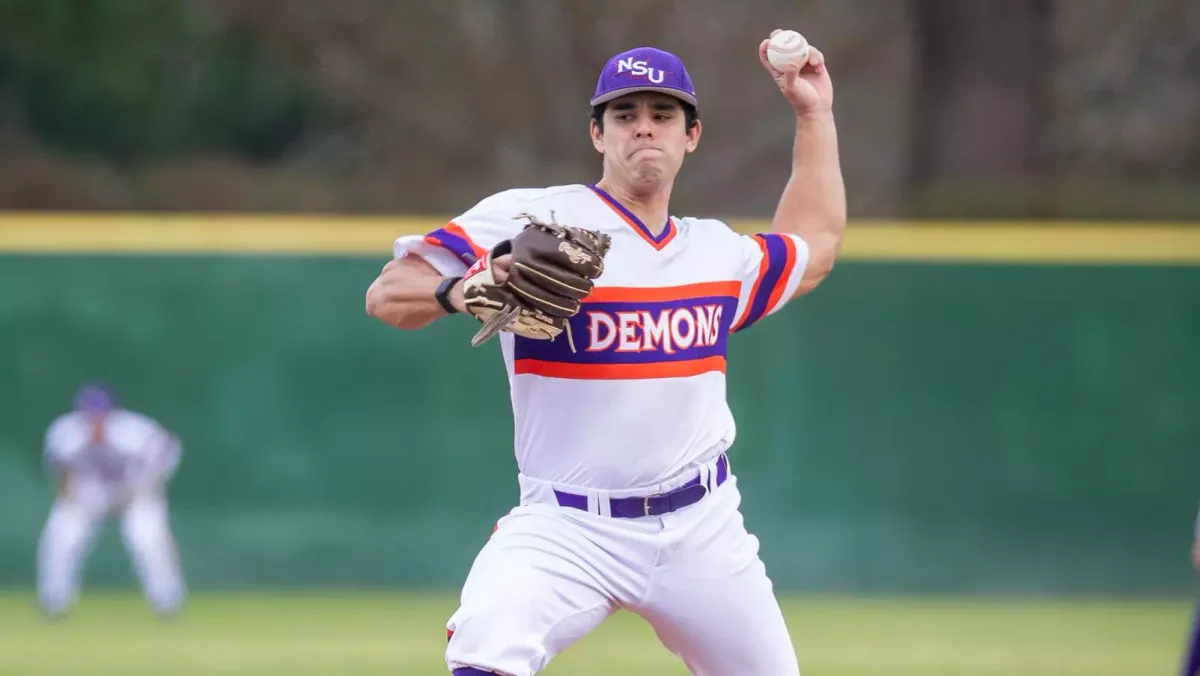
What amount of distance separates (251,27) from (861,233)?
40.3ft

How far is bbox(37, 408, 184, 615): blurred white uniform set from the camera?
12.5 meters

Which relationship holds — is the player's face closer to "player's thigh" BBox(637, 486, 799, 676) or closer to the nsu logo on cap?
the nsu logo on cap

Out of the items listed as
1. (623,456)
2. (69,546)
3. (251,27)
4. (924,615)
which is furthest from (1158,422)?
(251,27)

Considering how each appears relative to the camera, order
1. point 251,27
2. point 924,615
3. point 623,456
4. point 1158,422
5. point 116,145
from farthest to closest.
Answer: point 251,27
point 116,145
point 1158,422
point 924,615
point 623,456

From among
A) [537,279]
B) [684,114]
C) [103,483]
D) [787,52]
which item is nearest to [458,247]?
[537,279]

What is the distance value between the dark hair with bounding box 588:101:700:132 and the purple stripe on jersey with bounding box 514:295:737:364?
0.47 meters

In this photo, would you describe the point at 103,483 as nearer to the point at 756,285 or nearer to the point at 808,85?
the point at 808,85

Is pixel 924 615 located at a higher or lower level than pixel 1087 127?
lower

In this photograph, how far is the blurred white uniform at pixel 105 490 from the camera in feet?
41.1

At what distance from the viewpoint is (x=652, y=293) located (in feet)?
16.2

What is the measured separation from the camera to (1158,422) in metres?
13.2

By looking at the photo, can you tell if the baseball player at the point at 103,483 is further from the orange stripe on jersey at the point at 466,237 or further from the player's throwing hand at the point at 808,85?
the orange stripe on jersey at the point at 466,237

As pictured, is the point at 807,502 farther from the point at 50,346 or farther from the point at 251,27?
the point at 251,27

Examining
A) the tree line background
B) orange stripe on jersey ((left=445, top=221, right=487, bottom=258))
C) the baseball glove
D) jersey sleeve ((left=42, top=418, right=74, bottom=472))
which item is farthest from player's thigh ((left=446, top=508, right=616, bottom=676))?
the tree line background
